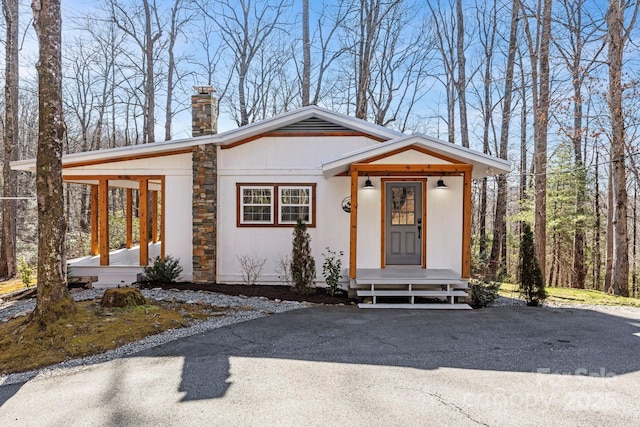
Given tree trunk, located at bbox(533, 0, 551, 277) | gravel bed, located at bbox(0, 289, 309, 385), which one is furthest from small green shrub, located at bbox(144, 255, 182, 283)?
tree trunk, located at bbox(533, 0, 551, 277)

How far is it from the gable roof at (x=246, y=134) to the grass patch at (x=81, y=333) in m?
3.69

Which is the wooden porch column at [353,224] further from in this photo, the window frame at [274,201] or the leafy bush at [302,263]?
the window frame at [274,201]

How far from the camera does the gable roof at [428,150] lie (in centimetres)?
733

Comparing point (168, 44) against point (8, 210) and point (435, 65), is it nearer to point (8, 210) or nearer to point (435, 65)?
point (8, 210)

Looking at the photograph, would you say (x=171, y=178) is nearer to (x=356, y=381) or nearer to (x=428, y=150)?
(x=428, y=150)

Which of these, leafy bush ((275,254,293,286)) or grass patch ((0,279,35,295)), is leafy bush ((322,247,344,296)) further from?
grass patch ((0,279,35,295))

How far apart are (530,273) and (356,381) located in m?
5.25

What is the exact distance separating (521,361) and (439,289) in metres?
3.33

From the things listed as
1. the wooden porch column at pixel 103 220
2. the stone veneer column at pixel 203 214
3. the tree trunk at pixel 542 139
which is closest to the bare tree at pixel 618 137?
the tree trunk at pixel 542 139

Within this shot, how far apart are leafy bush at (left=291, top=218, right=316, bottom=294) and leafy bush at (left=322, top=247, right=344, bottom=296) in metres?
0.40

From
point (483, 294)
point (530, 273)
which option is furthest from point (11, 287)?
point (530, 273)

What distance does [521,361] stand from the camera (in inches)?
174

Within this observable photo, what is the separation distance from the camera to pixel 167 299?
7066 mm

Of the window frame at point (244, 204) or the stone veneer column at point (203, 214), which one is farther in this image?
the window frame at point (244, 204)
